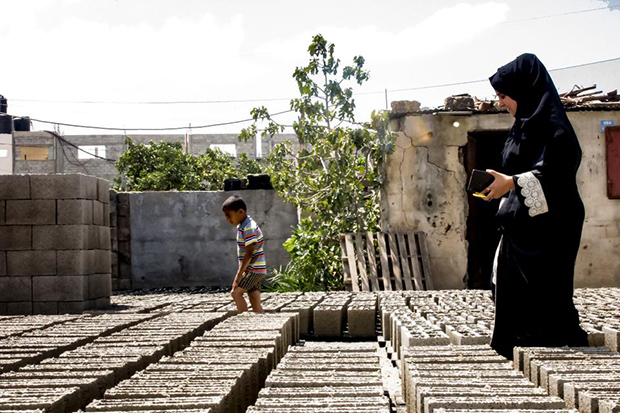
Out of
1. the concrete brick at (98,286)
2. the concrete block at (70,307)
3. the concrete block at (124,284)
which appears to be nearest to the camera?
the concrete block at (70,307)

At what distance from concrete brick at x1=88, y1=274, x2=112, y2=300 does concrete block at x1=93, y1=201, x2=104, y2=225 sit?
0.63m

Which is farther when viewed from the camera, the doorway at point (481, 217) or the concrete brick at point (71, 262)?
the doorway at point (481, 217)

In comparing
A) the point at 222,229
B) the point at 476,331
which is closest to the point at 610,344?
the point at 476,331

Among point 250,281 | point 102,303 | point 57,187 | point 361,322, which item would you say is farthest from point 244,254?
point 102,303

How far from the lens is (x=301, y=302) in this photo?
7.74 meters

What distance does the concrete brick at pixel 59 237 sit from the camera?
8580 mm

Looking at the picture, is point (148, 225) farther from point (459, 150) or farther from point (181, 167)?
point (181, 167)

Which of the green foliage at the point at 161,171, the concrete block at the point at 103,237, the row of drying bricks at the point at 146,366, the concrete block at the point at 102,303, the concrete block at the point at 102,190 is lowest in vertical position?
the concrete block at the point at 102,303

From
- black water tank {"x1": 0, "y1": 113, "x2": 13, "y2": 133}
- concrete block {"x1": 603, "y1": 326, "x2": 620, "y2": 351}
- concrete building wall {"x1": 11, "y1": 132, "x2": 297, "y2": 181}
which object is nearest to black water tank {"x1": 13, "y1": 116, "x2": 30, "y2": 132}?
concrete building wall {"x1": 11, "y1": 132, "x2": 297, "y2": 181}

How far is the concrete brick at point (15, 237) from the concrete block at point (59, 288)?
39 centimetres

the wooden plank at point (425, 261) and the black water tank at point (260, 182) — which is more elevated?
the black water tank at point (260, 182)

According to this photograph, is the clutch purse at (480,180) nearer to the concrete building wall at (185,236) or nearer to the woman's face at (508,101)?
the woman's face at (508,101)

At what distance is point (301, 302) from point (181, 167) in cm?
1816

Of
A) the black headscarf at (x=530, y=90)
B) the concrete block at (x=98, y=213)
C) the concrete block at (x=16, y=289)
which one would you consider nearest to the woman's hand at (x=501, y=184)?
the black headscarf at (x=530, y=90)
